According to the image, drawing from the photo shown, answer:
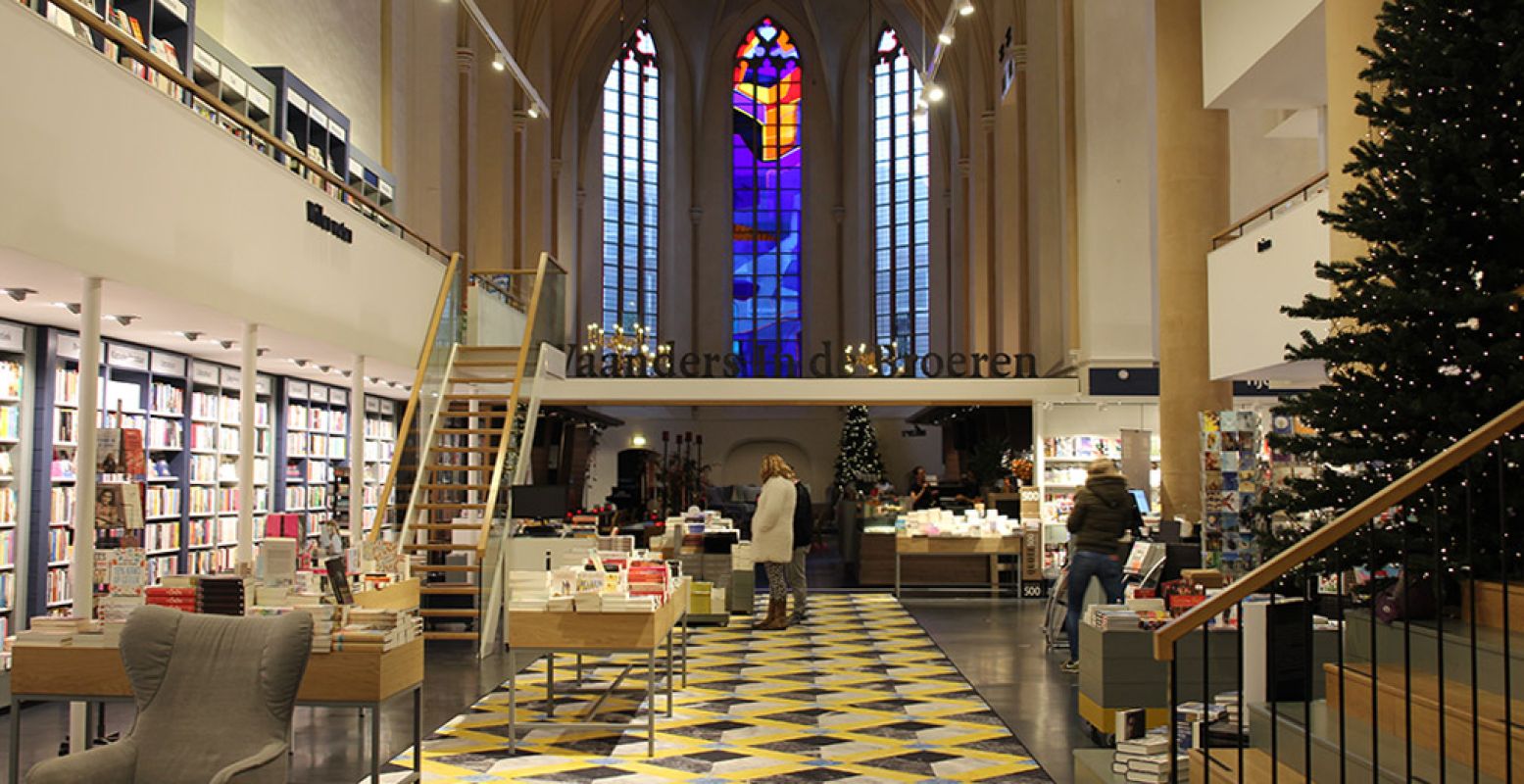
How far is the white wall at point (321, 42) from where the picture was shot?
1232 centimetres

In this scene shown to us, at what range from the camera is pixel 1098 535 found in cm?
951

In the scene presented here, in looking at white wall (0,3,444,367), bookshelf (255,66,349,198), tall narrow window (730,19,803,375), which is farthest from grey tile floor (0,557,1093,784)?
tall narrow window (730,19,803,375)

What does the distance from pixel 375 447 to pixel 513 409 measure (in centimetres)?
418

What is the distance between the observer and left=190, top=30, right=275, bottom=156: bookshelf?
10.3m

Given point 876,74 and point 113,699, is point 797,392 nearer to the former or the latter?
point 113,699

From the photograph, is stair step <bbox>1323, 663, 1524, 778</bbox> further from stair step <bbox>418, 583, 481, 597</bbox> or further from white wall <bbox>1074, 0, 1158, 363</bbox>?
white wall <bbox>1074, 0, 1158, 363</bbox>

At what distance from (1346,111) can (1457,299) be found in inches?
136

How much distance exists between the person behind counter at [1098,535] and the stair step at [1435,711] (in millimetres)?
4426

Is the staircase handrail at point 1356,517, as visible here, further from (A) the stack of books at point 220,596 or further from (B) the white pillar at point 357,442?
(B) the white pillar at point 357,442

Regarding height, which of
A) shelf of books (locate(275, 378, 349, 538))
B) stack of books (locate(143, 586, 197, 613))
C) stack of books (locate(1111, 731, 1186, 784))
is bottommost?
stack of books (locate(1111, 731, 1186, 784))

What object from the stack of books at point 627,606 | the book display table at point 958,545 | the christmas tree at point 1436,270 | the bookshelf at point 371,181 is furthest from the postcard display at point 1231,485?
the bookshelf at point 371,181

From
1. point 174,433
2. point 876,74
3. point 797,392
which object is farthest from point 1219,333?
point 876,74

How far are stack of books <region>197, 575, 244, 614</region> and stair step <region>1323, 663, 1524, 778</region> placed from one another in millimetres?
4522

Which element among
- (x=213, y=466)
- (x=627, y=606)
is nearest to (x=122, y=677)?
(x=627, y=606)
